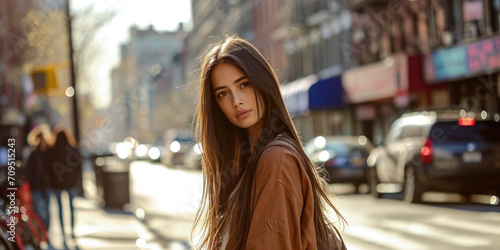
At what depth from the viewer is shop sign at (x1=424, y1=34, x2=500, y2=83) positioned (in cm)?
2548

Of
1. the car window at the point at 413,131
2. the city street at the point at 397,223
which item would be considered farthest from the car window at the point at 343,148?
the car window at the point at 413,131

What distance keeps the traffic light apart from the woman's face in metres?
19.7

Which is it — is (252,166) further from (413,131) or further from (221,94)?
(413,131)

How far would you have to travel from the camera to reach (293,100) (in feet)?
157

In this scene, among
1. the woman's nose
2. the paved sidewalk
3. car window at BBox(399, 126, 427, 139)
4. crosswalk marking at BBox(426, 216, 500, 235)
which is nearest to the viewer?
the woman's nose

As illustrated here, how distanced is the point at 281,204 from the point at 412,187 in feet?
48.1

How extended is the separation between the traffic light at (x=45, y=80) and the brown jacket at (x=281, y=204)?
19995 mm

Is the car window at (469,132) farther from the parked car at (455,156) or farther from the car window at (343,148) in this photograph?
the car window at (343,148)

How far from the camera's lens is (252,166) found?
9.25 feet

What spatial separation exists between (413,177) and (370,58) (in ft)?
70.0

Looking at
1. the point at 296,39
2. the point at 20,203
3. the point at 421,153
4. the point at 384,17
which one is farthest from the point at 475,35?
the point at 296,39

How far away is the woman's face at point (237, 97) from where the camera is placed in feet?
9.57

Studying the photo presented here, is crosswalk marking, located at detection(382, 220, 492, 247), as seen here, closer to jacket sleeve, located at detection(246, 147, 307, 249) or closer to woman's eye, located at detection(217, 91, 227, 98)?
woman's eye, located at detection(217, 91, 227, 98)

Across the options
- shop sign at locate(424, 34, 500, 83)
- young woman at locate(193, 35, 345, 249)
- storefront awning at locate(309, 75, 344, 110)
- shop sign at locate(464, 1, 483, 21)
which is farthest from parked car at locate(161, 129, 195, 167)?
young woman at locate(193, 35, 345, 249)
